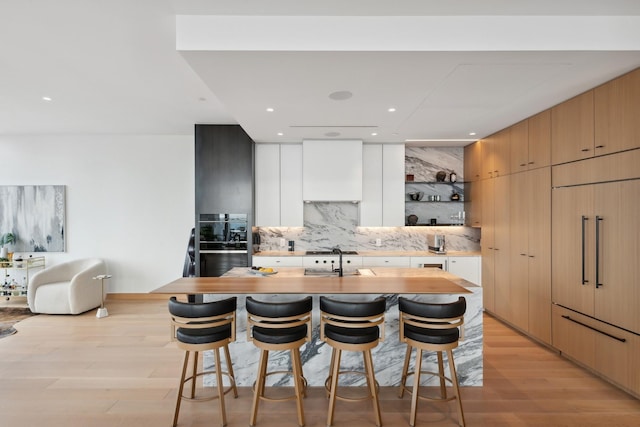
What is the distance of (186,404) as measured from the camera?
269 cm

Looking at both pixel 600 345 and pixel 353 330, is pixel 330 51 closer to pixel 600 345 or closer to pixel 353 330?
pixel 353 330

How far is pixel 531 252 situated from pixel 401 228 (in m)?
2.10

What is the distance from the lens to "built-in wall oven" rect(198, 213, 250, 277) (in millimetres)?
5137

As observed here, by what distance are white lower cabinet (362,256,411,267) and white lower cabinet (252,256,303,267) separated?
40.9 inches

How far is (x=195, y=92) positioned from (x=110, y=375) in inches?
120

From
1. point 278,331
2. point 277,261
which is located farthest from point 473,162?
point 278,331

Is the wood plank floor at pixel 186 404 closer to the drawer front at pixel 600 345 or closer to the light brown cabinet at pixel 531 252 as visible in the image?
the drawer front at pixel 600 345

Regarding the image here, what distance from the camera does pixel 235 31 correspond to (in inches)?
92.9

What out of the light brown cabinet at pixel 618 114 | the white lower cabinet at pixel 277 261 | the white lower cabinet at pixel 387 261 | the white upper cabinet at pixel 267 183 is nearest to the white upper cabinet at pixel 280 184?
the white upper cabinet at pixel 267 183

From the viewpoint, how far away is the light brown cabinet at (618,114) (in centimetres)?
274

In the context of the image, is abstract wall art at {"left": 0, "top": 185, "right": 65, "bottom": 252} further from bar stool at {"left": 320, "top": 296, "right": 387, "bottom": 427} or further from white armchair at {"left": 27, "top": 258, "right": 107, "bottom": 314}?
bar stool at {"left": 320, "top": 296, "right": 387, "bottom": 427}

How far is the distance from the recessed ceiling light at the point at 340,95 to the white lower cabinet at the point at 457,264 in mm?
2841

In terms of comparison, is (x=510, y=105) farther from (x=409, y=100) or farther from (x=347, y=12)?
(x=347, y=12)

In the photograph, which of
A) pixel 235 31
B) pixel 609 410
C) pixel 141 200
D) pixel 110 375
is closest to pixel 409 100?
pixel 235 31
